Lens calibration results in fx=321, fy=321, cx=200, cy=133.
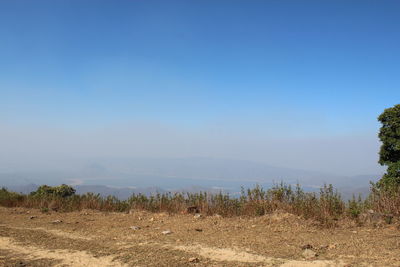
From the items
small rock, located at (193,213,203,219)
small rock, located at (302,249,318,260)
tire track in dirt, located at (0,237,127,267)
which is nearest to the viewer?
small rock, located at (302,249,318,260)

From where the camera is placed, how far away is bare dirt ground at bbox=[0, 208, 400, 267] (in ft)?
20.9

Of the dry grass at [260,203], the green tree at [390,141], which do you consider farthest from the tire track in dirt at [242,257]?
the green tree at [390,141]

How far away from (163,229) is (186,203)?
11.9ft

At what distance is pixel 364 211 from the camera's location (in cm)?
987

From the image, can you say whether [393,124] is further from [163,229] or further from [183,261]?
[183,261]

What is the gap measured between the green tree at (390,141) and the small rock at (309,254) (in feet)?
40.3

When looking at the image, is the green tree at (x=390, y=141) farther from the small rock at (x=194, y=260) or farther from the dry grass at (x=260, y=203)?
the small rock at (x=194, y=260)

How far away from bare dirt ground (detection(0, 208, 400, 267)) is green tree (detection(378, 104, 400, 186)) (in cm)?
924

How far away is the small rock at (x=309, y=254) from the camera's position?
6.32 m

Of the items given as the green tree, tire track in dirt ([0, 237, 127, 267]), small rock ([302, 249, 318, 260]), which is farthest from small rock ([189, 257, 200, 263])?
the green tree

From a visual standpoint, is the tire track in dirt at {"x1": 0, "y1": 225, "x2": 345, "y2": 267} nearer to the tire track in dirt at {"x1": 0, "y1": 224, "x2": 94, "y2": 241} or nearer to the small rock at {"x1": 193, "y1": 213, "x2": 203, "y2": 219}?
the tire track in dirt at {"x1": 0, "y1": 224, "x2": 94, "y2": 241}

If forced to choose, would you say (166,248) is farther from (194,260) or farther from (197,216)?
(197,216)

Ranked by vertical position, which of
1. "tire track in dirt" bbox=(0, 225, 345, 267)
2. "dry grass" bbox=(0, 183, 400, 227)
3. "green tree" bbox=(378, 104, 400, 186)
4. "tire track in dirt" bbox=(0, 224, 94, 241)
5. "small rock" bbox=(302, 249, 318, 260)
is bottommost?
"tire track in dirt" bbox=(0, 224, 94, 241)

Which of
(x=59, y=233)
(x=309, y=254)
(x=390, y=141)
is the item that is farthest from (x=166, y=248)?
(x=390, y=141)
